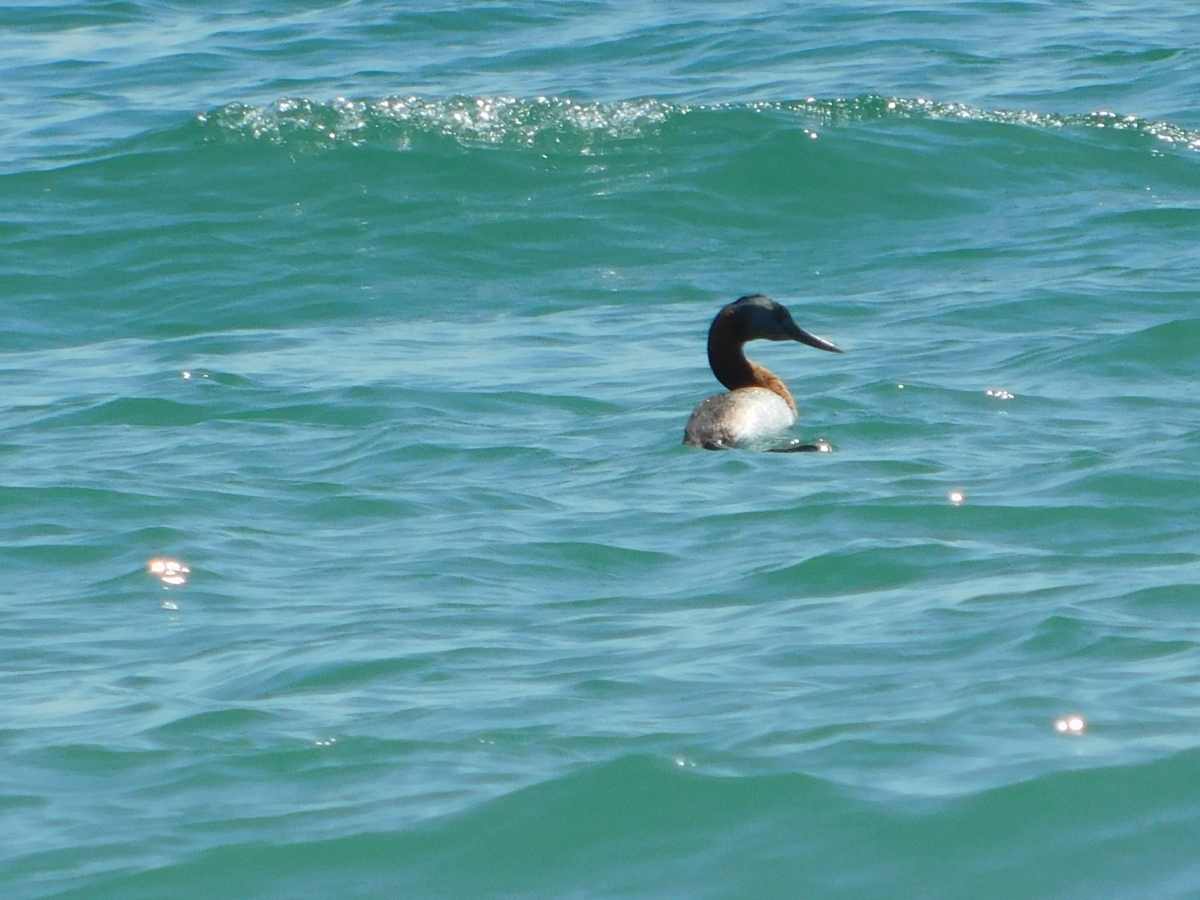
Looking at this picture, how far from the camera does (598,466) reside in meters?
8.80

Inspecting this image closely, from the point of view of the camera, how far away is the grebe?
360 inches

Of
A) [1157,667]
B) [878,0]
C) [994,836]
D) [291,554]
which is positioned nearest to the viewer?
[994,836]

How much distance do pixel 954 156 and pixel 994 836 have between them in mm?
10603

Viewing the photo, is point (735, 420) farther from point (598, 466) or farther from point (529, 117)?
point (529, 117)

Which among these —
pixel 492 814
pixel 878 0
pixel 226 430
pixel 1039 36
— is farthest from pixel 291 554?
pixel 878 0

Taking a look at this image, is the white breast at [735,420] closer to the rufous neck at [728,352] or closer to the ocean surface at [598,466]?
the ocean surface at [598,466]

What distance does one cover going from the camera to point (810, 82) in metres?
16.8

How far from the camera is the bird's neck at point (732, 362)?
32.8 feet

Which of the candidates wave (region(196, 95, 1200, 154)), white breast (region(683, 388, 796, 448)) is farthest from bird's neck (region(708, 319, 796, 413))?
wave (region(196, 95, 1200, 154))

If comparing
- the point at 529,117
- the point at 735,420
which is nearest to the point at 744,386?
the point at 735,420

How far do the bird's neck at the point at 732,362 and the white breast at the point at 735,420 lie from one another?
0.46m

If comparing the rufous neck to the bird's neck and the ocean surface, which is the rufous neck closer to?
the bird's neck

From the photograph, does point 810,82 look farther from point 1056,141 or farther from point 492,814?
point 492,814

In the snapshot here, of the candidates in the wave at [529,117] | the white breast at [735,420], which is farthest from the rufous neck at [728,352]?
the wave at [529,117]
